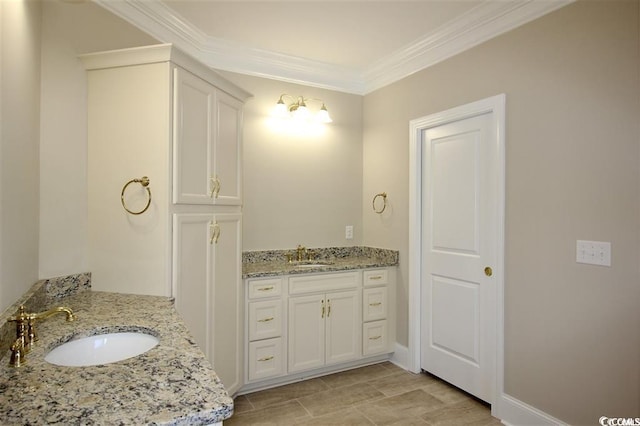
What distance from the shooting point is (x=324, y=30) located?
9.04 ft

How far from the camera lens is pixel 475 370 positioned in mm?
2613

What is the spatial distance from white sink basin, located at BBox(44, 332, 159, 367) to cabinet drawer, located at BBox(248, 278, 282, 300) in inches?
51.1

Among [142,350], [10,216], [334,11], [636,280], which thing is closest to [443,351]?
[636,280]

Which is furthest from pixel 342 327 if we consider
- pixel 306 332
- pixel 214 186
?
pixel 214 186

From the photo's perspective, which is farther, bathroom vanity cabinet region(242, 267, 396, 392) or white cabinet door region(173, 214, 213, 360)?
bathroom vanity cabinet region(242, 267, 396, 392)

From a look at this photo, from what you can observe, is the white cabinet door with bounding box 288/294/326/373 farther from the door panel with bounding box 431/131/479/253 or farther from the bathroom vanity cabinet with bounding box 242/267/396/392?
the door panel with bounding box 431/131/479/253

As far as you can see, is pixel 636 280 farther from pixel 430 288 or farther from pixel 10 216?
pixel 10 216

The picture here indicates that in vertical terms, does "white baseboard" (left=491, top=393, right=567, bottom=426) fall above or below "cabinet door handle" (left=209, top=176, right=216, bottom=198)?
below

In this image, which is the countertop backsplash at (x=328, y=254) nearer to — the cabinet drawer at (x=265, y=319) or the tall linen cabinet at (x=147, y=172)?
the cabinet drawer at (x=265, y=319)

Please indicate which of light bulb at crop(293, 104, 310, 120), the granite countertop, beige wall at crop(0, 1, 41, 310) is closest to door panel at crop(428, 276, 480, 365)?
light bulb at crop(293, 104, 310, 120)

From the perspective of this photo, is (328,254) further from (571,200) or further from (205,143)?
(571,200)

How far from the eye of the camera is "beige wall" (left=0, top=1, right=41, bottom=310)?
1383 mm

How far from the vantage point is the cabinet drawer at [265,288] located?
2.75 m

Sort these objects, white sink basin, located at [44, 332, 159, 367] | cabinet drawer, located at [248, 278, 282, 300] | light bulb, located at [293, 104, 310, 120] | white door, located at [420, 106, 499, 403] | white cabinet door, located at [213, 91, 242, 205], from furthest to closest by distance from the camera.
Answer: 1. light bulb, located at [293, 104, 310, 120]
2. cabinet drawer, located at [248, 278, 282, 300]
3. white door, located at [420, 106, 499, 403]
4. white cabinet door, located at [213, 91, 242, 205]
5. white sink basin, located at [44, 332, 159, 367]
